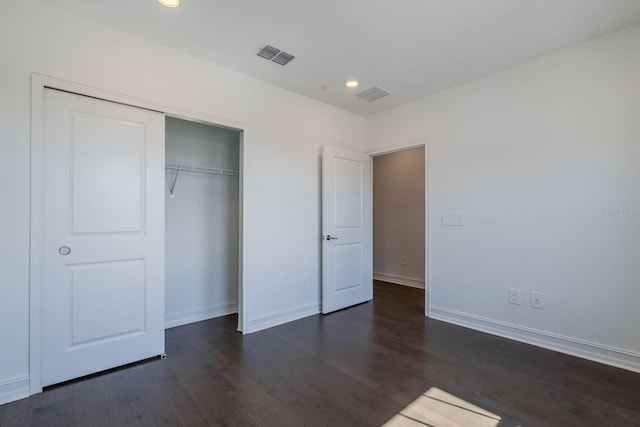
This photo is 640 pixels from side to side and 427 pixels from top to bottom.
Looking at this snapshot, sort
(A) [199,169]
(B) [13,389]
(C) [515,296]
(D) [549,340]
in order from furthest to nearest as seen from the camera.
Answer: (A) [199,169], (C) [515,296], (D) [549,340], (B) [13,389]

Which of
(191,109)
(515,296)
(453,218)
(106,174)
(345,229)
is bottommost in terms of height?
(515,296)

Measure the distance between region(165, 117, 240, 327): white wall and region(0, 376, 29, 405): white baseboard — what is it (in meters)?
1.36

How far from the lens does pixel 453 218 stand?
3.56 meters

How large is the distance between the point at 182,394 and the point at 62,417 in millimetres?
662

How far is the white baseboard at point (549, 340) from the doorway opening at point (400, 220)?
4.88ft

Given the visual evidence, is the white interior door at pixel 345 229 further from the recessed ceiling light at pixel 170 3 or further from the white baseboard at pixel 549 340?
the recessed ceiling light at pixel 170 3

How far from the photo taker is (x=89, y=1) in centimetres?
216

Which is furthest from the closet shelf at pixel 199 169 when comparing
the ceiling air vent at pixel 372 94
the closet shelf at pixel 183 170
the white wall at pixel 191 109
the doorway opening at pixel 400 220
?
the doorway opening at pixel 400 220

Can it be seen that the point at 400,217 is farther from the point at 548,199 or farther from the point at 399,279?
the point at 548,199

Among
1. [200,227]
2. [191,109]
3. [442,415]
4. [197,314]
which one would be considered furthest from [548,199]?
[197,314]

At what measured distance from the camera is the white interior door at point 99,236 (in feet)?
7.20

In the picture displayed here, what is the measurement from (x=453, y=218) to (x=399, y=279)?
2.39 m

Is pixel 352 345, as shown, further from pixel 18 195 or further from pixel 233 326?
pixel 18 195

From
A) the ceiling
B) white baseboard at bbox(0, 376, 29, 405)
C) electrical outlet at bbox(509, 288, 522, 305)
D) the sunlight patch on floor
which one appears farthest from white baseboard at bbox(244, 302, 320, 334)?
the ceiling
